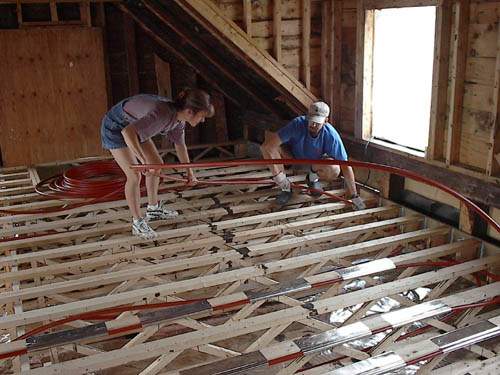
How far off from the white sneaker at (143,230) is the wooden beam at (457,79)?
2114 mm

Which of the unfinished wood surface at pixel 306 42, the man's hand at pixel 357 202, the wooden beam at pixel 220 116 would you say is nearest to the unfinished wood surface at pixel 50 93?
the wooden beam at pixel 220 116

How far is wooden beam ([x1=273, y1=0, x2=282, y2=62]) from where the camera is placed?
4422mm

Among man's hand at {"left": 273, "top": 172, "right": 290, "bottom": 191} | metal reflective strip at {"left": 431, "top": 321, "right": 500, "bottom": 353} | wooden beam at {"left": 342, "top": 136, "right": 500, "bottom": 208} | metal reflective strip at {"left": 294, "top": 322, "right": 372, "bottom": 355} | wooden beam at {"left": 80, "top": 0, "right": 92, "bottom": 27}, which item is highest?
wooden beam at {"left": 80, "top": 0, "right": 92, "bottom": 27}

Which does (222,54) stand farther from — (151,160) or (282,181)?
(151,160)

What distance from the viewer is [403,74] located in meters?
4.38

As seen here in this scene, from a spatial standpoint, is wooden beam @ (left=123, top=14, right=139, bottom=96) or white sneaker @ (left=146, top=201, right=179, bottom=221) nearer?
white sneaker @ (left=146, top=201, right=179, bottom=221)

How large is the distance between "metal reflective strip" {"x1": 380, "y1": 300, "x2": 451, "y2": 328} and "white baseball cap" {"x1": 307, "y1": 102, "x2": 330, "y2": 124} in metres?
1.68

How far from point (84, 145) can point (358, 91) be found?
330 centimetres

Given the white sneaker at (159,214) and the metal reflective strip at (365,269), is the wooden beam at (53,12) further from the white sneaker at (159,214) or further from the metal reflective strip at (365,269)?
the metal reflective strip at (365,269)

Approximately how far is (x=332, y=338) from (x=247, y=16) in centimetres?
270

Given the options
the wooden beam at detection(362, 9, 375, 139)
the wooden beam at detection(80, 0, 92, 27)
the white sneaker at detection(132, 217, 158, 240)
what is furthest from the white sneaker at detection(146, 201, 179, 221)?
the wooden beam at detection(80, 0, 92, 27)

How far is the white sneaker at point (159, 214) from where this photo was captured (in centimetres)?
405

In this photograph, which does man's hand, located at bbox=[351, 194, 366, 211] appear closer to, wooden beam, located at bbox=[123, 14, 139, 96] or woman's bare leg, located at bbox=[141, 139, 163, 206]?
woman's bare leg, located at bbox=[141, 139, 163, 206]

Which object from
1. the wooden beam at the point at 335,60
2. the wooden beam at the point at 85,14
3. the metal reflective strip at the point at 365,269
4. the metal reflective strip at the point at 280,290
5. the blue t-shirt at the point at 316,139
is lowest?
the metal reflective strip at the point at 280,290
